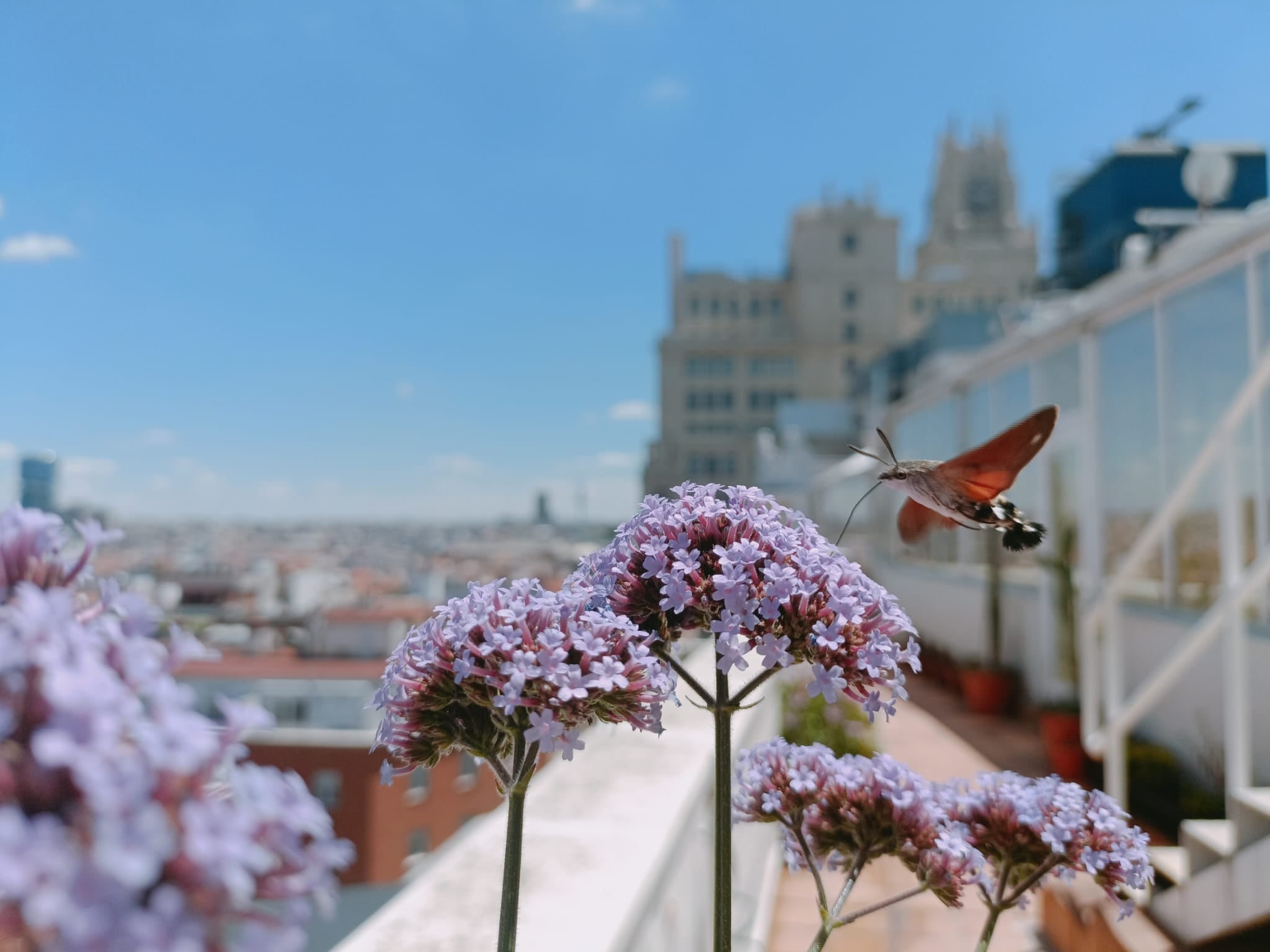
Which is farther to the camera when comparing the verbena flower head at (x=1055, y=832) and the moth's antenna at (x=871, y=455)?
the verbena flower head at (x=1055, y=832)

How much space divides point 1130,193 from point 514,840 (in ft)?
51.6

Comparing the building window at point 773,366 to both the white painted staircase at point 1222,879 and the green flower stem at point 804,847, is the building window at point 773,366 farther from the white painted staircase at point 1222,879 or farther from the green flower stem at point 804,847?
the green flower stem at point 804,847

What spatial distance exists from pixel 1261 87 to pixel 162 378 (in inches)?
3158

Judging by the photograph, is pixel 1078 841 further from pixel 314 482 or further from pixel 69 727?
pixel 314 482

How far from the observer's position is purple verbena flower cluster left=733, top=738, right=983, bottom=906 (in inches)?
30.8

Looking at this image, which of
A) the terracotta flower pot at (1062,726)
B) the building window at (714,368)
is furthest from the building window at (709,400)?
the terracotta flower pot at (1062,726)

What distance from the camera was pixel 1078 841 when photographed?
2.55 feet

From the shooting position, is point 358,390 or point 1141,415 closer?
point 1141,415

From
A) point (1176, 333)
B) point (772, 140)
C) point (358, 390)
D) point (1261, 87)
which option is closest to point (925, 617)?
point (1176, 333)

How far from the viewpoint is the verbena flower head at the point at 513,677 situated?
1.82 ft

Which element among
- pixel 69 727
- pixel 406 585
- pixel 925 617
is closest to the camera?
pixel 69 727

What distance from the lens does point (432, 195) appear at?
60.5 meters

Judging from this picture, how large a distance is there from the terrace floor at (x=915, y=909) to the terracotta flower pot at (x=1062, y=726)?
0.68 ft

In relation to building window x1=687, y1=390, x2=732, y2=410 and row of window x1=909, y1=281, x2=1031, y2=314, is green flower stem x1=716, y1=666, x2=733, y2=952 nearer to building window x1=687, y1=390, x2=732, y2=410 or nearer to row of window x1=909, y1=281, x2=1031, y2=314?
building window x1=687, y1=390, x2=732, y2=410
